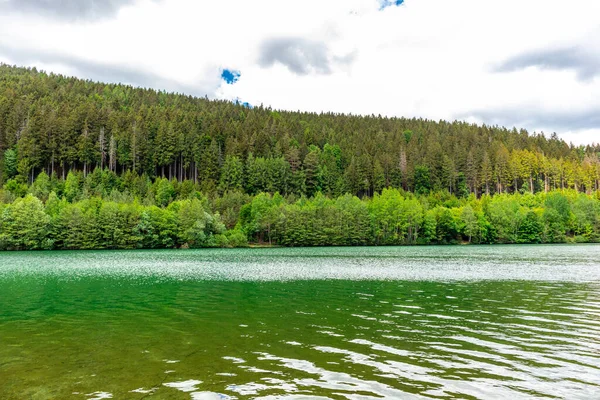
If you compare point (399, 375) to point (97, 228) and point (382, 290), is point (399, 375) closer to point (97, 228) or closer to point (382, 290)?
point (382, 290)

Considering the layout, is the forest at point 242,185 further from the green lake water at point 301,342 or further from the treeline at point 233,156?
the green lake water at point 301,342

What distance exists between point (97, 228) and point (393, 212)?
81.9 meters

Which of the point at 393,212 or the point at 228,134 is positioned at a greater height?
the point at 228,134

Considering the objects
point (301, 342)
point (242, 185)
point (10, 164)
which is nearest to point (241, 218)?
point (242, 185)

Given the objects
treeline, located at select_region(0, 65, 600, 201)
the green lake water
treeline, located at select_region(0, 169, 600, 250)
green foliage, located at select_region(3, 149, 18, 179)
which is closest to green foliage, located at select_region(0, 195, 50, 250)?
treeline, located at select_region(0, 169, 600, 250)

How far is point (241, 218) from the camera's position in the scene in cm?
12012

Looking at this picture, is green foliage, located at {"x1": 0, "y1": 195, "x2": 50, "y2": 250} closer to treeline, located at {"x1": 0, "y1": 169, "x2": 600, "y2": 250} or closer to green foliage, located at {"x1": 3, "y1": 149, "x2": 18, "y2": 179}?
treeline, located at {"x1": 0, "y1": 169, "x2": 600, "y2": 250}

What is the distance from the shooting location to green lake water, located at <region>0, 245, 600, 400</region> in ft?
37.4

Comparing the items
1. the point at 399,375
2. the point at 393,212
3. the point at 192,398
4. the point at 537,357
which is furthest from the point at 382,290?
the point at 393,212

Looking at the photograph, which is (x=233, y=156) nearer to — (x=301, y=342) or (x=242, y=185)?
(x=242, y=185)

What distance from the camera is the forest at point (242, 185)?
340 ft

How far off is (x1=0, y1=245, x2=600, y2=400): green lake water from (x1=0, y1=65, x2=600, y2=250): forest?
71.9 meters

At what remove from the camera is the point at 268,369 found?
42.4 feet

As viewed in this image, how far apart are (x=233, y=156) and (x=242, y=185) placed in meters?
13.6
